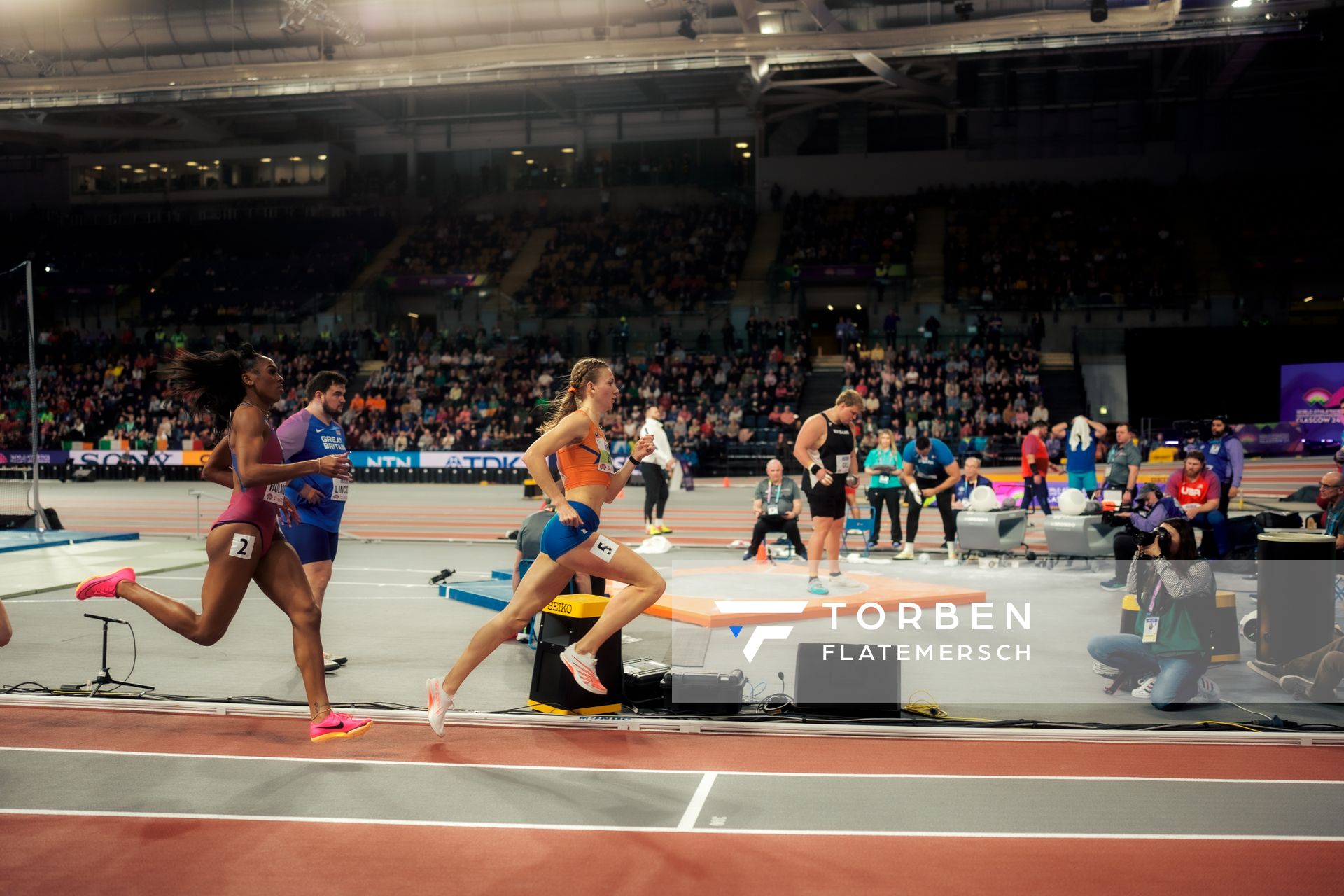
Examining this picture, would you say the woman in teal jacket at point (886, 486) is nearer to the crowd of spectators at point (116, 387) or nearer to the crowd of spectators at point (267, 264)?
the crowd of spectators at point (116, 387)

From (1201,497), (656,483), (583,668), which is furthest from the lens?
(656,483)

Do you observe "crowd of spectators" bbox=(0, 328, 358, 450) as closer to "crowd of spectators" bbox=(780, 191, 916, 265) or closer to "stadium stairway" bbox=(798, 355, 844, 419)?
"stadium stairway" bbox=(798, 355, 844, 419)

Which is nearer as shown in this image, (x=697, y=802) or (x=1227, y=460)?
(x=697, y=802)

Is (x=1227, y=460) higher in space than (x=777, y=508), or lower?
higher

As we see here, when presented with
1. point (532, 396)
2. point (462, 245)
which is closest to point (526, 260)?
point (462, 245)

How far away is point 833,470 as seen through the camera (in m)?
10.5

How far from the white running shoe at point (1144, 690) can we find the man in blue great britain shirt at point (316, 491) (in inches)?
206

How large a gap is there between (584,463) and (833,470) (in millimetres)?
4950

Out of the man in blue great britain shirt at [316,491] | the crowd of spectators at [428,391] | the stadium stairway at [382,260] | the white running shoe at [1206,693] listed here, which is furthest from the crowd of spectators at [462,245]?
the white running shoe at [1206,693]

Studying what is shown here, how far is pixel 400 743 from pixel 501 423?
81.9 feet

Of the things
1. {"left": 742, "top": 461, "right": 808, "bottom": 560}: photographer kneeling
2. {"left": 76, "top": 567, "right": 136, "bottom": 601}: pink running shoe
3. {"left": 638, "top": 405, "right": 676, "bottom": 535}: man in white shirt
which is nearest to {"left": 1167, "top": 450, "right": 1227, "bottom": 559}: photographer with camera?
{"left": 742, "top": 461, "right": 808, "bottom": 560}: photographer kneeling

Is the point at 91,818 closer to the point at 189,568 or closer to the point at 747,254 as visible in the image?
the point at 189,568

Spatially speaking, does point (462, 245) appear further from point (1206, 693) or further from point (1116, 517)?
point (1206, 693)

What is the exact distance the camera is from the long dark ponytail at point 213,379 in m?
5.64
